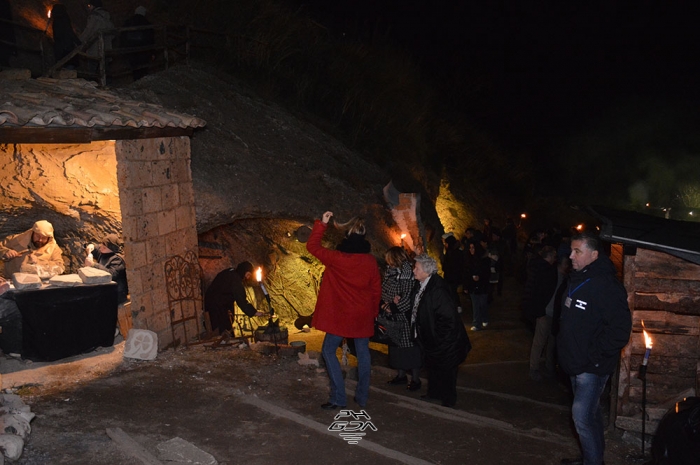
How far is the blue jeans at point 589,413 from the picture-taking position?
495 centimetres

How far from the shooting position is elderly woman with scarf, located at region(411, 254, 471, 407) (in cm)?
654

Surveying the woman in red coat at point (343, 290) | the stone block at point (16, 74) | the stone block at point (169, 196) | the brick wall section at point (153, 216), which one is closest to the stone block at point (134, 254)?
the brick wall section at point (153, 216)

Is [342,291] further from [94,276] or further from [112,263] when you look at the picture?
[112,263]

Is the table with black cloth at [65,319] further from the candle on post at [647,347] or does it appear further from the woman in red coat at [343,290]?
the candle on post at [647,347]

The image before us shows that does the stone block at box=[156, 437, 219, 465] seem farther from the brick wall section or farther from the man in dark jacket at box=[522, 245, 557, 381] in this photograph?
the man in dark jacket at box=[522, 245, 557, 381]

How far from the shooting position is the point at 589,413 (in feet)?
16.3

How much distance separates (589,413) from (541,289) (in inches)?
132

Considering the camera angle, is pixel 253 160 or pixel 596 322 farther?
pixel 253 160

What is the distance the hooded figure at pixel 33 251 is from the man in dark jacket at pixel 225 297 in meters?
2.05

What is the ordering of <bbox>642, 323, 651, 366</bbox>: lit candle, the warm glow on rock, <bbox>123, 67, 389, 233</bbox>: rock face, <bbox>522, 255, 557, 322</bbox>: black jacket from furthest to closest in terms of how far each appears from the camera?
the warm glow on rock < <bbox>123, 67, 389, 233</bbox>: rock face < <bbox>522, 255, 557, 322</bbox>: black jacket < <bbox>642, 323, 651, 366</bbox>: lit candle

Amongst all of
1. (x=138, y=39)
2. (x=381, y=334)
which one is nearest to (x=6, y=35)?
(x=138, y=39)

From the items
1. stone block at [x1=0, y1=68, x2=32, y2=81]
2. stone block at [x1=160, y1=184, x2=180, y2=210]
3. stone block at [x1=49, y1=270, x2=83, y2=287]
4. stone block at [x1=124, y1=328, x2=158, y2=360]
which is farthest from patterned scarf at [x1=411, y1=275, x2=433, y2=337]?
stone block at [x1=0, y1=68, x2=32, y2=81]

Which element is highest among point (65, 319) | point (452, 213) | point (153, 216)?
point (153, 216)

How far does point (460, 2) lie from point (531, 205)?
1695cm
